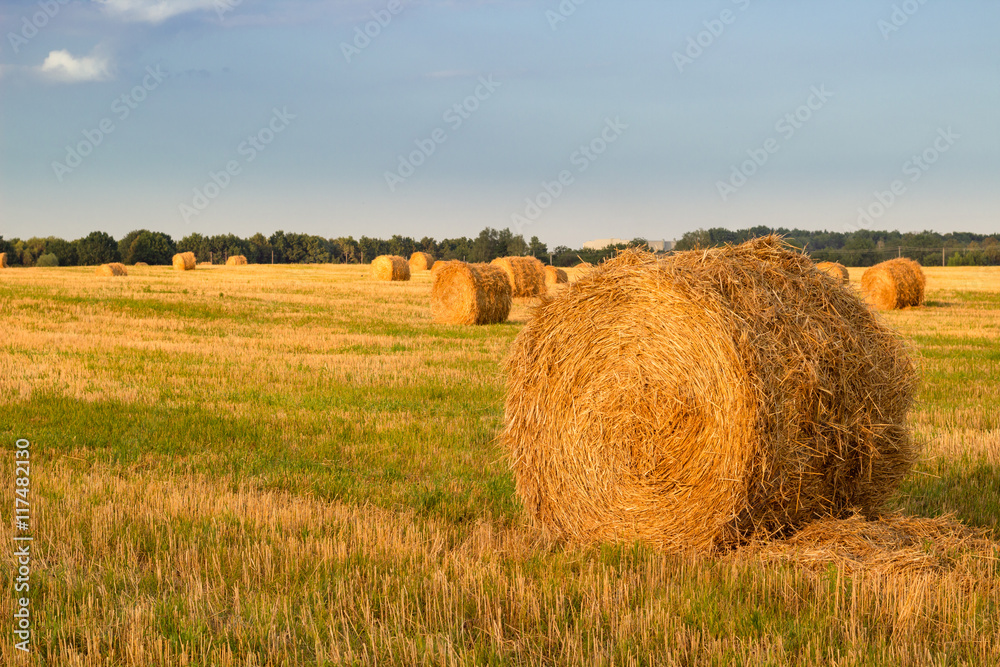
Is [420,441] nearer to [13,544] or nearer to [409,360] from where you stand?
[13,544]

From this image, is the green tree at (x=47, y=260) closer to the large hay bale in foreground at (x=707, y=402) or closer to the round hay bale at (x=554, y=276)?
the round hay bale at (x=554, y=276)

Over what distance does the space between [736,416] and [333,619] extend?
295 cm

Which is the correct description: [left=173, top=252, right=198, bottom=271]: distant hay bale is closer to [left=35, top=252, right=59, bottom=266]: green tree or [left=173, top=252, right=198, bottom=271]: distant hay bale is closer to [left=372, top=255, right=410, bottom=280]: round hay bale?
[left=372, top=255, right=410, bottom=280]: round hay bale

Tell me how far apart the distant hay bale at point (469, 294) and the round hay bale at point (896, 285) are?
13.3 m

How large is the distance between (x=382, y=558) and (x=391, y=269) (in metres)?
42.0

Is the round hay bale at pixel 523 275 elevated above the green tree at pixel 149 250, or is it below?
below

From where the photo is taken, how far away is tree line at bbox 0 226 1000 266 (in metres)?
67.8

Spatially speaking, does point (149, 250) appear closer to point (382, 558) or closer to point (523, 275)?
point (523, 275)

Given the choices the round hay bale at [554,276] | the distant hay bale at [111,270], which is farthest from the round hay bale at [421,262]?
the distant hay bale at [111,270]

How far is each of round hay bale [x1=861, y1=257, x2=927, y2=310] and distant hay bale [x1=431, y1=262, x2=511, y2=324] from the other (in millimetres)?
13326

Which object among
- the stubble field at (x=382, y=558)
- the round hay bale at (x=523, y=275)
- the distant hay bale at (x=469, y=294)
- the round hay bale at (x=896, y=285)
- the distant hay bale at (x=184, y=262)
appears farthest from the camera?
the distant hay bale at (x=184, y=262)

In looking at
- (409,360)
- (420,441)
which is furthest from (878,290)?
(420,441)

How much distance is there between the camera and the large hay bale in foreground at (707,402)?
564cm

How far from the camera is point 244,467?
7922 millimetres
